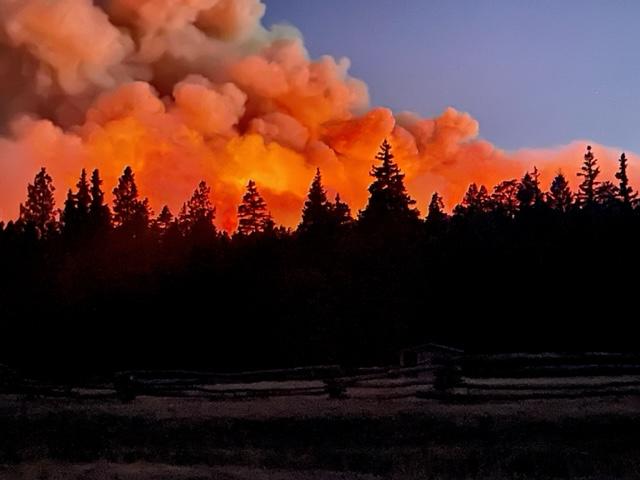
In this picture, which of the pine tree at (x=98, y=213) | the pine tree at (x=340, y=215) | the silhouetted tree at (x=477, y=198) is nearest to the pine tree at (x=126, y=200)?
the pine tree at (x=98, y=213)

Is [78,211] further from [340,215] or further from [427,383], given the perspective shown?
[427,383]

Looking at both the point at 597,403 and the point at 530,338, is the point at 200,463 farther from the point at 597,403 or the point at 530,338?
the point at 530,338

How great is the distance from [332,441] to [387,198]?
140 ft

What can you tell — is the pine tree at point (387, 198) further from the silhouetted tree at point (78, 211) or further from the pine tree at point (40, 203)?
the pine tree at point (40, 203)

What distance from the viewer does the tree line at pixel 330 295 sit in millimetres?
50625

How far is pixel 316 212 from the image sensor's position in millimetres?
64500

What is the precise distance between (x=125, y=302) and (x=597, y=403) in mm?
37884

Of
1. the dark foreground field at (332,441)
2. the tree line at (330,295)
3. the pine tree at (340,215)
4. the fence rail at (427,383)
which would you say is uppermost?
the pine tree at (340,215)

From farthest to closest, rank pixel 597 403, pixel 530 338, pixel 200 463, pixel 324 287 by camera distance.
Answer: pixel 324 287
pixel 530 338
pixel 597 403
pixel 200 463

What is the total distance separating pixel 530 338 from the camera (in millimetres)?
49500

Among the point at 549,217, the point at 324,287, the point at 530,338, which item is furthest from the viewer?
the point at 549,217

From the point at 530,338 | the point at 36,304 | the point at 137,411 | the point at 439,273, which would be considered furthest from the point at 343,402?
the point at 36,304

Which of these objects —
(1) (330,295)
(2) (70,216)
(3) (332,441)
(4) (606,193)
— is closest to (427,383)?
(3) (332,441)

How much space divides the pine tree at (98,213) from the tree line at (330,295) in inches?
233
